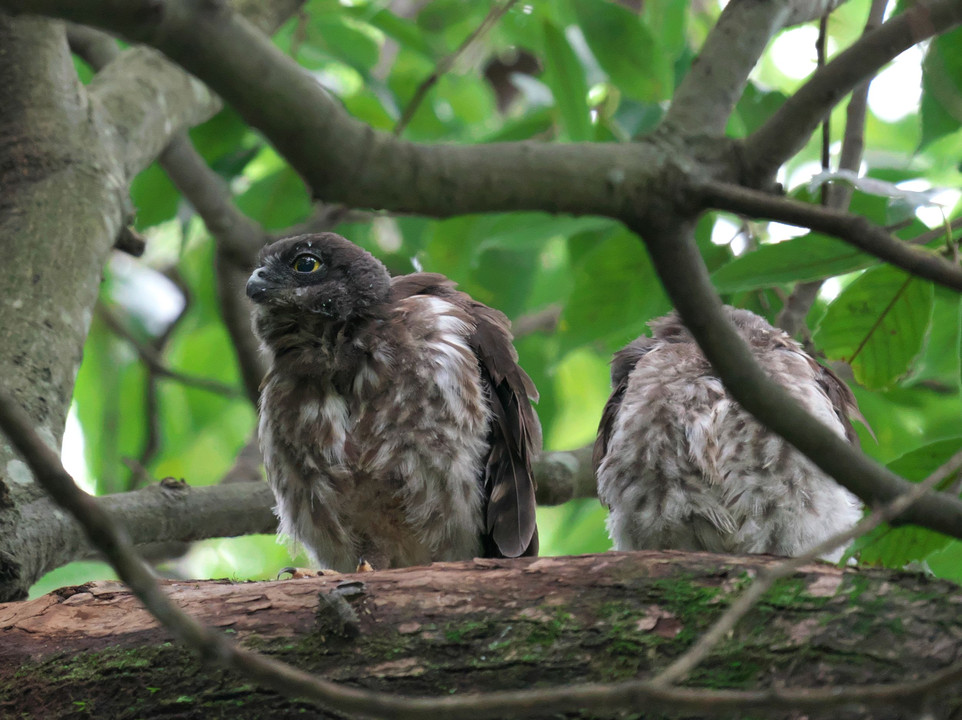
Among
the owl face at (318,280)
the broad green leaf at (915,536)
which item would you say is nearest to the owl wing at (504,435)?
the owl face at (318,280)

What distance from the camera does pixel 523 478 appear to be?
12.2 feet

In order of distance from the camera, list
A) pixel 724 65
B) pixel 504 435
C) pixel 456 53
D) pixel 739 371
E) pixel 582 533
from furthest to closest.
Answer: pixel 582 533 < pixel 456 53 < pixel 504 435 < pixel 724 65 < pixel 739 371

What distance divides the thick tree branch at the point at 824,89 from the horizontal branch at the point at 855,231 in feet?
0.60

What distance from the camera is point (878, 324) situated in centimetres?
303

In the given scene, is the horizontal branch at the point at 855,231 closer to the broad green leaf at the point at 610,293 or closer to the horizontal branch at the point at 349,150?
the horizontal branch at the point at 349,150

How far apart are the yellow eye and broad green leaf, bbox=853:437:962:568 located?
2331mm

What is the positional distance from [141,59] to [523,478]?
8.34ft

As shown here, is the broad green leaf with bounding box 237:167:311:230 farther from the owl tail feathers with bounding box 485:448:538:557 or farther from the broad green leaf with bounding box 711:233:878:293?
the broad green leaf with bounding box 711:233:878:293

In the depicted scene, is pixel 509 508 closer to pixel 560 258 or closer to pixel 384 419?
pixel 384 419

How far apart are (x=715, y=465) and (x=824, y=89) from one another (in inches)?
68.3

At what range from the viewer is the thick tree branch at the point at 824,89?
2.18 metres

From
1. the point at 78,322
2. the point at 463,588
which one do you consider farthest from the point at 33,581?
the point at 463,588

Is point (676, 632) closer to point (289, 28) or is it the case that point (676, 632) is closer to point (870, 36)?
point (870, 36)

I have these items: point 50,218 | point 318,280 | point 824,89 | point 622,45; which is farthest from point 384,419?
point 824,89
